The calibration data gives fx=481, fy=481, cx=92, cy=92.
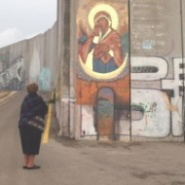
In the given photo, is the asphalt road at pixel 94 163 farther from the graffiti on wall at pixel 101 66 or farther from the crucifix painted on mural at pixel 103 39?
the crucifix painted on mural at pixel 103 39

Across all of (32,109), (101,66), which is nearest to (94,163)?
(32,109)

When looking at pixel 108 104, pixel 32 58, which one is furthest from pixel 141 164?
pixel 32 58

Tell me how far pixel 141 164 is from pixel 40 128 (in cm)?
252

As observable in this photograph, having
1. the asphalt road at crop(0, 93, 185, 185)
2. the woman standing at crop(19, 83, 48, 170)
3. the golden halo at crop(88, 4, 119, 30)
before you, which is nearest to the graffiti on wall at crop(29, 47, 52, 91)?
the golden halo at crop(88, 4, 119, 30)

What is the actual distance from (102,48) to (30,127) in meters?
5.88

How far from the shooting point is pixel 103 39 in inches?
557

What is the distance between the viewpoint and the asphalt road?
318 inches

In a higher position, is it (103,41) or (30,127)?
(103,41)

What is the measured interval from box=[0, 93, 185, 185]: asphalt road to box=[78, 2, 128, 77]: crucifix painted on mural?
2290 mm


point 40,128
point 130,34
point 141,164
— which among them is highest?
point 130,34

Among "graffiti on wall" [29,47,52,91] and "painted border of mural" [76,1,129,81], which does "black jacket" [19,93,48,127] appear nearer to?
"painted border of mural" [76,1,129,81]

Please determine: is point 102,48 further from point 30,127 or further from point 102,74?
point 30,127

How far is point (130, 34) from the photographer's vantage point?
14281mm

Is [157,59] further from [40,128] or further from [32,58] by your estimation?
[32,58]
